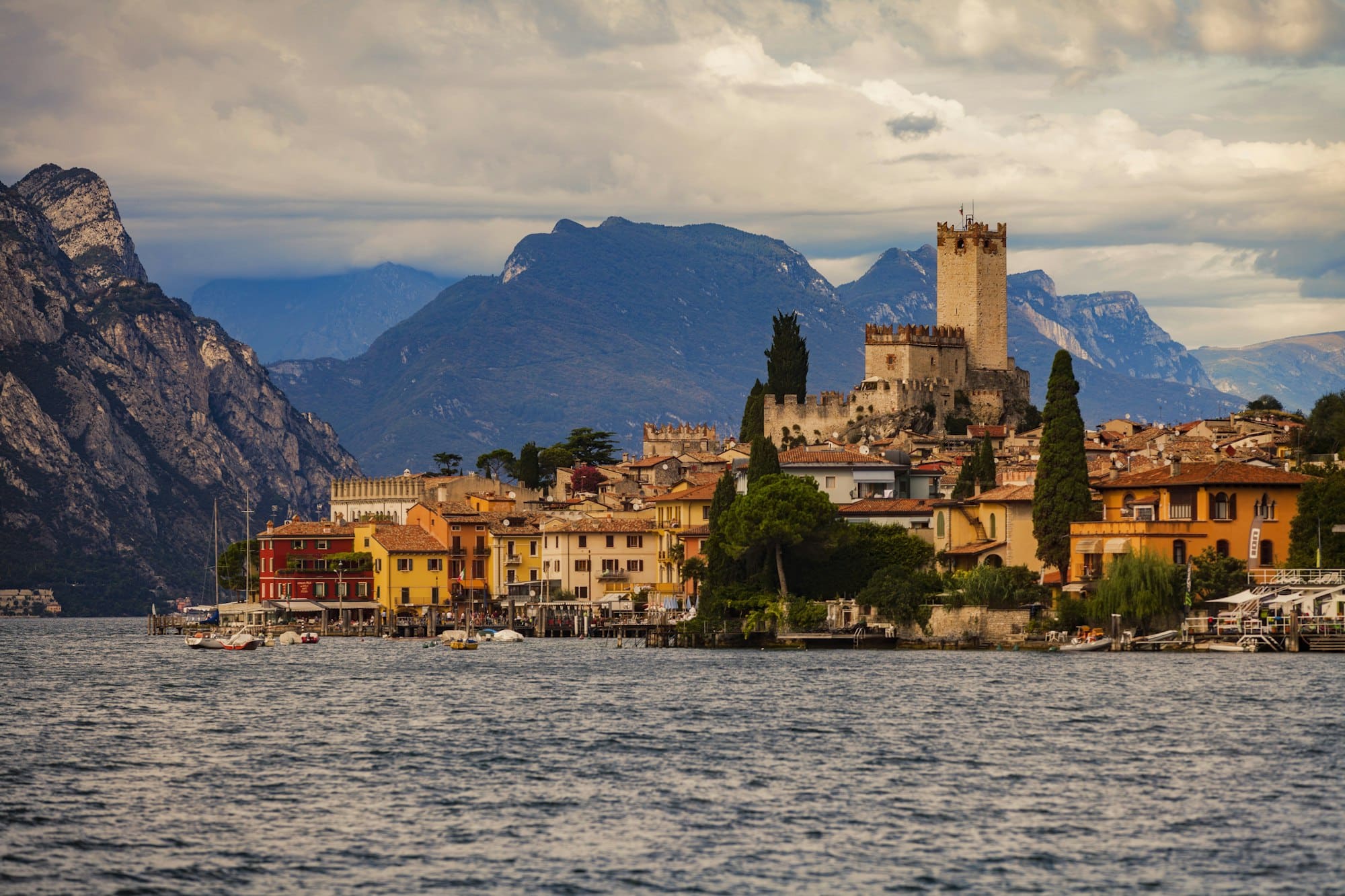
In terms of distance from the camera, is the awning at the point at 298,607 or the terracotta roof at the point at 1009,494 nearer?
the terracotta roof at the point at 1009,494

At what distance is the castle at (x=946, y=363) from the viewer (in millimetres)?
151500

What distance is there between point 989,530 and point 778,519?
10.4 m

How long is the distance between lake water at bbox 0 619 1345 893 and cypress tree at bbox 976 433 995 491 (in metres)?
28.5

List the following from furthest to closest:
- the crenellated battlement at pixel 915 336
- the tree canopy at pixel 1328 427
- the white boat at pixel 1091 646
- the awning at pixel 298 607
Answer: the crenellated battlement at pixel 915 336, the awning at pixel 298 607, the tree canopy at pixel 1328 427, the white boat at pixel 1091 646

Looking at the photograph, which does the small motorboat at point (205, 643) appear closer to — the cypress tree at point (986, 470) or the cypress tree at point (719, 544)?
the cypress tree at point (719, 544)

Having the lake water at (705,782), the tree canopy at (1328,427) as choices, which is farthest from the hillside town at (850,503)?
the lake water at (705,782)

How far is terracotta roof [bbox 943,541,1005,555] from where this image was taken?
310ft

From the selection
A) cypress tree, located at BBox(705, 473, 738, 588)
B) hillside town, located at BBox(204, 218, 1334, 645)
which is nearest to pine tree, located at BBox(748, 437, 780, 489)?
hillside town, located at BBox(204, 218, 1334, 645)

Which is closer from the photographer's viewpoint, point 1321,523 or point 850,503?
point 1321,523

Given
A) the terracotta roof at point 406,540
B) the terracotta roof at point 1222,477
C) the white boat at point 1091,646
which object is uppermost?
the terracotta roof at point 1222,477

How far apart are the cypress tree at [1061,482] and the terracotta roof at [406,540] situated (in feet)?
196

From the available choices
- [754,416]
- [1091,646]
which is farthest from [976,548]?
[754,416]

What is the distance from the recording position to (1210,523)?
85.6 meters

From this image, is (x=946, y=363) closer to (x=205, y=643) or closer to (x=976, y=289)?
(x=976, y=289)
